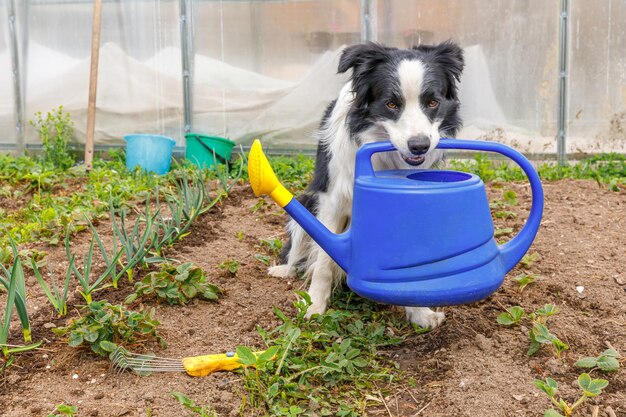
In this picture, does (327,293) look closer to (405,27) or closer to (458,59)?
(458,59)

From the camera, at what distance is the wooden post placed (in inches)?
261

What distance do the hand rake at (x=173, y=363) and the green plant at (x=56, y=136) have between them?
4.64m

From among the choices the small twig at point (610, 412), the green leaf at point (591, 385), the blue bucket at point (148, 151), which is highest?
the blue bucket at point (148, 151)

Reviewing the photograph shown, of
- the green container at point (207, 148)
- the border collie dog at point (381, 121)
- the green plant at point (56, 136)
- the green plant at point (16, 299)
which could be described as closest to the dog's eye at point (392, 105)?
the border collie dog at point (381, 121)

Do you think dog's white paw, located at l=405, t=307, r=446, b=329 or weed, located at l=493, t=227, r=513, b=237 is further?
weed, located at l=493, t=227, r=513, b=237

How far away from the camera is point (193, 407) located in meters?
2.22

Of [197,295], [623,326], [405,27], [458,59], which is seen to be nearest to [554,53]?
[405,27]

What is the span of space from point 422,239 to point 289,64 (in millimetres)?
4838

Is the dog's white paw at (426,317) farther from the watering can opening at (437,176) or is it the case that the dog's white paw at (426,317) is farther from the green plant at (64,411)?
the green plant at (64,411)

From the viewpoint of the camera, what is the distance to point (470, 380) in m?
2.47

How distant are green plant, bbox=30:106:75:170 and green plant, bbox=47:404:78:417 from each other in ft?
15.9

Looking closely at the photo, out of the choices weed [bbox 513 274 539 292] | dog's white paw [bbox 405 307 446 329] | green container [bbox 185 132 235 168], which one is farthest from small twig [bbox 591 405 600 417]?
green container [bbox 185 132 235 168]

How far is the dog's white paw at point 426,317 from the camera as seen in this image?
9.73 ft

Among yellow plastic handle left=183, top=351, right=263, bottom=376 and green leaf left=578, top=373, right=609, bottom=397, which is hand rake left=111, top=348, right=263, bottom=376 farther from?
green leaf left=578, top=373, right=609, bottom=397
